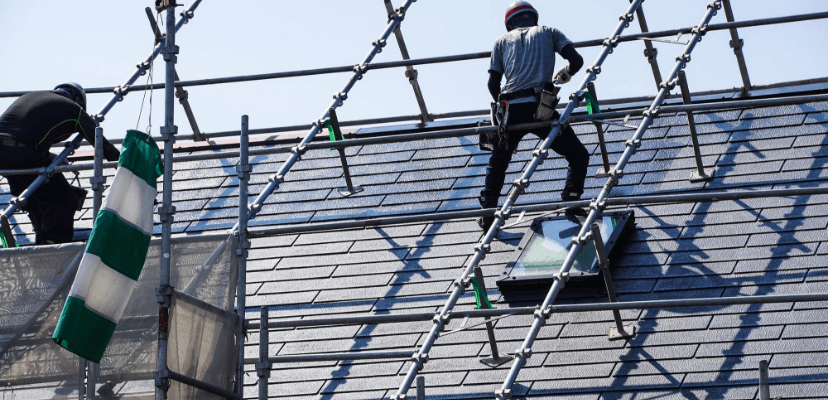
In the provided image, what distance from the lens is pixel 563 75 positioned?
8.90 meters

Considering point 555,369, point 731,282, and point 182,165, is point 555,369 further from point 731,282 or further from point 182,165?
point 182,165

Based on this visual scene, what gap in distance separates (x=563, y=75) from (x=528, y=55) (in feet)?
1.10

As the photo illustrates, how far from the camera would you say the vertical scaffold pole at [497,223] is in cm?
691

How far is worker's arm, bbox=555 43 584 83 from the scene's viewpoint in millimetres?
8750

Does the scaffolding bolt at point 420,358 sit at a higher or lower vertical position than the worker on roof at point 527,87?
lower

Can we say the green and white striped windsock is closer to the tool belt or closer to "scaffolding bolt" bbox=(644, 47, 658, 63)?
the tool belt

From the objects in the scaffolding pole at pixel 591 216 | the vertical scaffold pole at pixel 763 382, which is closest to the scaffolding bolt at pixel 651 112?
the scaffolding pole at pixel 591 216

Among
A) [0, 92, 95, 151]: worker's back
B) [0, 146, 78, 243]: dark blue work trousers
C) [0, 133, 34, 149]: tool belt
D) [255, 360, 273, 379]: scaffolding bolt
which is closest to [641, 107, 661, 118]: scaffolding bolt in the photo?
[255, 360, 273, 379]: scaffolding bolt

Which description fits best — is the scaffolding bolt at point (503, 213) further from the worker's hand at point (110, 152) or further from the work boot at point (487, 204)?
the worker's hand at point (110, 152)

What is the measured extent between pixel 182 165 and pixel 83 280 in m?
4.64

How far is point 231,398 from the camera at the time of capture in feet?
22.9

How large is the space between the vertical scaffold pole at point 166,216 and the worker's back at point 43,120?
99.4 inches

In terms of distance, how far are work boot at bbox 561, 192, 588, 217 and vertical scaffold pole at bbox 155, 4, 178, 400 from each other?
2.95 metres

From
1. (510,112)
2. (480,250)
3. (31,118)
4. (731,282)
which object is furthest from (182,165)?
(731,282)
